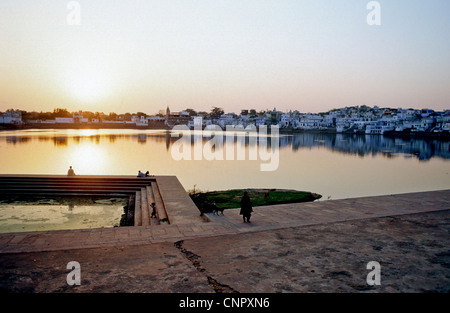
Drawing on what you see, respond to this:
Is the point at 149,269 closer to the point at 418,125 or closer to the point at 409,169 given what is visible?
the point at 409,169

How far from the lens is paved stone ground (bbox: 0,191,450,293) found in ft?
13.1

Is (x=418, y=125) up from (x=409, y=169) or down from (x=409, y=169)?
up

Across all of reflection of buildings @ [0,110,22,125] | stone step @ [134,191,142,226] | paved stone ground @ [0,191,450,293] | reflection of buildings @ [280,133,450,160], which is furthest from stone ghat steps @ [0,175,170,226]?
reflection of buildings @ [0,110,22,125]

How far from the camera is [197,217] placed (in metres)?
7.99

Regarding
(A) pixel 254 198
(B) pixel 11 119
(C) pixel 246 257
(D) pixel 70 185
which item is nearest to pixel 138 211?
(D) pixel 70 185

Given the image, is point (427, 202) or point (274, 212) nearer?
point (274, 212)

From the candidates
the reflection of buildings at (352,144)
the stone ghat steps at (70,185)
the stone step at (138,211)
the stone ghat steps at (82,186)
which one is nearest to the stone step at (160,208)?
the stone ghat steps at (82,186)

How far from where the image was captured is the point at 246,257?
4988mm

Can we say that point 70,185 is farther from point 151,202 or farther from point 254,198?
point 254,198

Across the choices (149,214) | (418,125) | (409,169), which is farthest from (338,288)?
(418,125)

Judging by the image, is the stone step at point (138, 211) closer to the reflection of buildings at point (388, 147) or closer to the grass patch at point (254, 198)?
the grass patch at point (254, 198)

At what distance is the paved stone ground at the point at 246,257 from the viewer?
400cm
